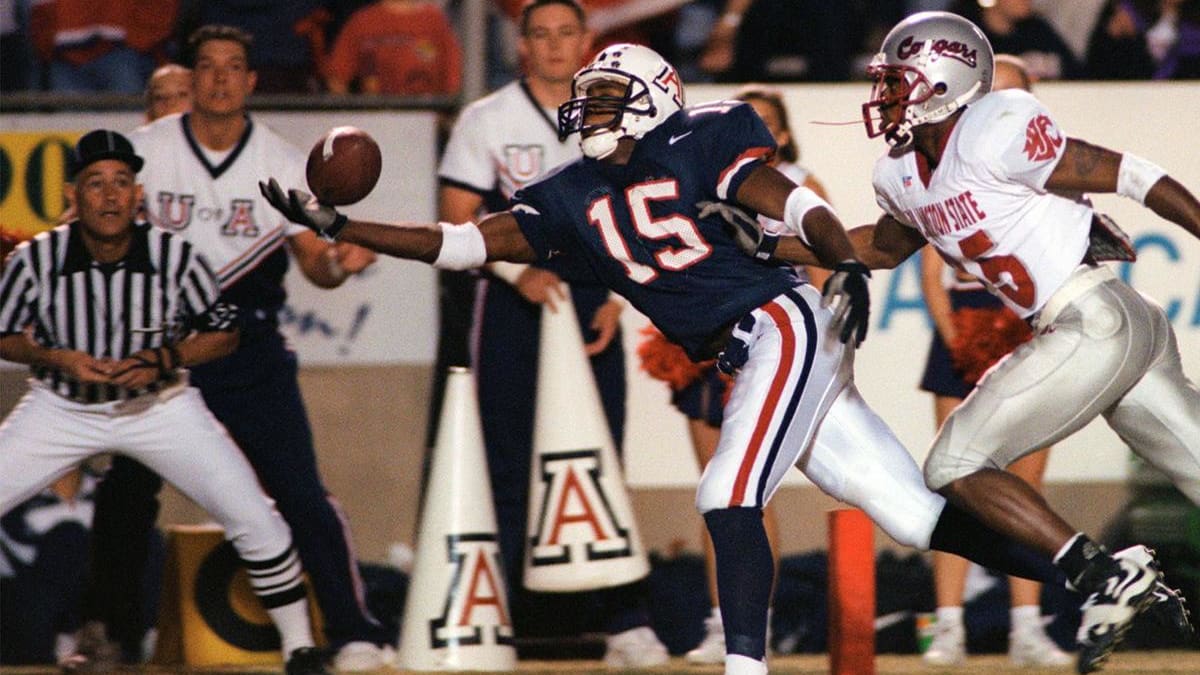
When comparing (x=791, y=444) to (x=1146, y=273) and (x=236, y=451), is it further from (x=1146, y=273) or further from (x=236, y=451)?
(x=1146, y=273)

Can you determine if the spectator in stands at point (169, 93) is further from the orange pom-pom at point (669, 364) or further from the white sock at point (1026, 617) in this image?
the white sock at point (1026, 617)

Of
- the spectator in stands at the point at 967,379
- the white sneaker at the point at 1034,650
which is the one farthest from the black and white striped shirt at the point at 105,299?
the white sneaker at the point at 1034,650

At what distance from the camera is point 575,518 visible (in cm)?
591

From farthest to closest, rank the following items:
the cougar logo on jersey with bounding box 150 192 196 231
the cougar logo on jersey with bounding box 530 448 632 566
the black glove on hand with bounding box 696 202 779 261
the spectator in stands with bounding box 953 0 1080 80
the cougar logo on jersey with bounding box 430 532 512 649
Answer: the spectator in stands with bounding box 953 0 1080 80
the cougar logo on jersey with bounding box 150 192 196 231
the cougar logo on jersey with bounding box 530 448 632 566
the cougar logo on jersey with bounding box 430 532 512 649
the black glove on hand with bounding box 696 202 779 261

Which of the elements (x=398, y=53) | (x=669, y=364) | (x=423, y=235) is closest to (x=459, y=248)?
(x=423, y=235)

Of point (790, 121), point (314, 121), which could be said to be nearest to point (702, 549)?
point (790, 121)

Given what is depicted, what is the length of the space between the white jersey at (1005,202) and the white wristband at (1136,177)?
160 mm

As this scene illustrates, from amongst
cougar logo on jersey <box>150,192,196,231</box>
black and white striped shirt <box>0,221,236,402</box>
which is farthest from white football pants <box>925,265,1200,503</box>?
cougar logo on jersey <box>150,192,196,231</box>

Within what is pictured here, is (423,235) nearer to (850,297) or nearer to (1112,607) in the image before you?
(850,297)

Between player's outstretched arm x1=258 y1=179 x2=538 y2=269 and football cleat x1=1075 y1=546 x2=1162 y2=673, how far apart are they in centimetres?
163

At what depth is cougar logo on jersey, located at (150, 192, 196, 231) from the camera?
6121mm

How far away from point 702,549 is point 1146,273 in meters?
1.81

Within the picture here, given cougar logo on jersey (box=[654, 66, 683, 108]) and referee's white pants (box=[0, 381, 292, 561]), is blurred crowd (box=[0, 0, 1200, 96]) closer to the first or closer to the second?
referee's white pants (box=[0, 381, 292, 561])

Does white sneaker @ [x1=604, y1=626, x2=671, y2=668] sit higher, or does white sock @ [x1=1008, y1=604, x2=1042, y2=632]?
white sock @ [x1=1008, y1=604, x2=1042, y2=632]
